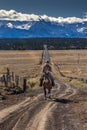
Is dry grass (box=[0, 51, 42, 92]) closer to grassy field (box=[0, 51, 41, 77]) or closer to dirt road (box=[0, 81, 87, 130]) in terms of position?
grassy field (box=[0, 51, 41, 77])

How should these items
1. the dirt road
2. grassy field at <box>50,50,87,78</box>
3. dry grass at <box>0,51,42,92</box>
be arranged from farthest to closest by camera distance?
1. grassy field at <box>50,50,87,78</box>
2. dry grass at <box>0,51,42,92</box>
3. the dirt road

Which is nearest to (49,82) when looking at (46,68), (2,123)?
(46,68)

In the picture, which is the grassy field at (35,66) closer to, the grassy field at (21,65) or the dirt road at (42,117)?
the grassy field at (21,65)

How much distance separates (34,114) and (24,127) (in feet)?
12.7

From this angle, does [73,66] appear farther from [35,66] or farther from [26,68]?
[26,68]

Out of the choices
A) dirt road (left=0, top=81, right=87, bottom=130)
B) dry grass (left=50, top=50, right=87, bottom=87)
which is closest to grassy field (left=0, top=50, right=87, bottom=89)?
dry grass (left=50, top=50, right=87, bottom=87)

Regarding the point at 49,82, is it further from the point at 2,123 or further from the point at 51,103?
the point at 2,123

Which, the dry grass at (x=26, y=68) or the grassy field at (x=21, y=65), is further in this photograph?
the grassy field at (x=21, y=65)

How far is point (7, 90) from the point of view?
37.2 m

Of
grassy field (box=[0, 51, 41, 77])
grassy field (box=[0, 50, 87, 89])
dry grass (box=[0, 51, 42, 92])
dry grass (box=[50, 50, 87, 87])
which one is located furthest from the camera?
grassy field (box=[0, 51, 41, 77])

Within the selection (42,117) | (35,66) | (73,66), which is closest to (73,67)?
(73,66)

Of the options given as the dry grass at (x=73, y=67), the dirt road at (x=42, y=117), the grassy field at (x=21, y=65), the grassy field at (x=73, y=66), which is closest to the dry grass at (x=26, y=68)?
the grassy field at (x=21, y=65)

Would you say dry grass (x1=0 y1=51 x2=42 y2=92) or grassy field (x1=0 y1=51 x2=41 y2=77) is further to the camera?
grassy field (x1=0 y1=51 x2=41 y2=77)

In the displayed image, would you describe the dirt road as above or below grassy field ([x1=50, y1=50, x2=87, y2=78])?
above
